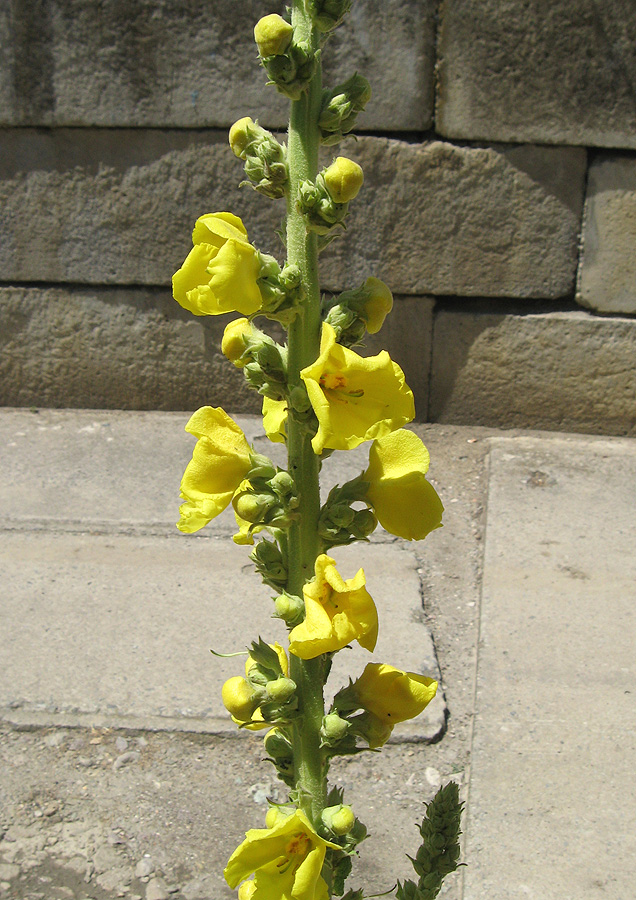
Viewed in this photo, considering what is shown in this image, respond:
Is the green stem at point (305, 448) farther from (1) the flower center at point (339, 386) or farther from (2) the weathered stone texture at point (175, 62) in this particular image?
(2) the weathered stone texture at point (175, 62)

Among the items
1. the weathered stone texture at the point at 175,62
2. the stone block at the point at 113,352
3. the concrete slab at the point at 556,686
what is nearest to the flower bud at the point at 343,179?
the concrete slab at the point at 556,686

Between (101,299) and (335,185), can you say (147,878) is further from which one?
(101,299)

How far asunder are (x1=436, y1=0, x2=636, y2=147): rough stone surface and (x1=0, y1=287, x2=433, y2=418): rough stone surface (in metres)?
0.88

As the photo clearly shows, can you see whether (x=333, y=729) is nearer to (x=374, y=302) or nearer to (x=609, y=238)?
(x=374, y=302)

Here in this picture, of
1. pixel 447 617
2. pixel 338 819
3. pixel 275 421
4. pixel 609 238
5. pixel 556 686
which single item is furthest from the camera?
pixel 609 238

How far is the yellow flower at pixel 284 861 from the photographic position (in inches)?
44.3

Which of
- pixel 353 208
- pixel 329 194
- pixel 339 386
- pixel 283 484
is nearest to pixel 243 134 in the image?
pixel 329 194

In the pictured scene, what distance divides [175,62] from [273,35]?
10.4 feet

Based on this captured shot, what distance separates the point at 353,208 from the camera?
4.17m

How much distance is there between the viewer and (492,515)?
12.3 feet

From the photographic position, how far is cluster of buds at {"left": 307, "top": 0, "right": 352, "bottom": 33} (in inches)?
46.0

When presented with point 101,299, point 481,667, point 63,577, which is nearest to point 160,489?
point 63,577

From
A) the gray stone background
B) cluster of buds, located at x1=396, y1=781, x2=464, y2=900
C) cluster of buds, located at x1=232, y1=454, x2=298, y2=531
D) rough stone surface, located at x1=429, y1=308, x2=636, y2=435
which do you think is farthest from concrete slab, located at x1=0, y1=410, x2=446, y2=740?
cluster of buds, located at x1=232, y1=454, x2=298, y2=531

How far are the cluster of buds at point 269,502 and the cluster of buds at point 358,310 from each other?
0.71ft
